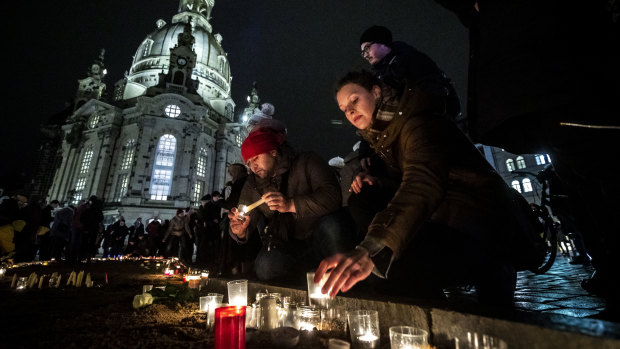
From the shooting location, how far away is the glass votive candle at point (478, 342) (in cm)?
114

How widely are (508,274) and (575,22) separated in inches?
72.5

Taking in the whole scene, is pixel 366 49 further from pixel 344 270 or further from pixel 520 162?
pixel 520 162

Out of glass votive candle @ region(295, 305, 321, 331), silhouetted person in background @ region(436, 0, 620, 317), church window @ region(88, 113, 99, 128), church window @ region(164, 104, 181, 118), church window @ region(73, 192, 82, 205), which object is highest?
church window @ region(88, 113, 99, 128)

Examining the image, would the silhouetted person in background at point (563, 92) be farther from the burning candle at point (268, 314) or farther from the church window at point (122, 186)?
the church window at point (122, 186)

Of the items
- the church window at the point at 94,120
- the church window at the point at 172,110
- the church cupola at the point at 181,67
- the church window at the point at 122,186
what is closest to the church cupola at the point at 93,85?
the church window at the point at 94,120

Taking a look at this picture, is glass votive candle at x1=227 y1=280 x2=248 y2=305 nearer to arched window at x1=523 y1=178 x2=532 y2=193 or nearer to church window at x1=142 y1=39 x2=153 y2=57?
arched window at x1=523 y1=178 x2=532 y2=193

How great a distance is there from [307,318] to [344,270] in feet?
2.51

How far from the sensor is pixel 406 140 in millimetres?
1871

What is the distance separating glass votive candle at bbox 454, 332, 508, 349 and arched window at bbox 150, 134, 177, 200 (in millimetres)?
35346

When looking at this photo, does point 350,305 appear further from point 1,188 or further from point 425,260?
point 1,188

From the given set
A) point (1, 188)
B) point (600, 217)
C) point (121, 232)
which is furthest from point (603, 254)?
point (121, 232)

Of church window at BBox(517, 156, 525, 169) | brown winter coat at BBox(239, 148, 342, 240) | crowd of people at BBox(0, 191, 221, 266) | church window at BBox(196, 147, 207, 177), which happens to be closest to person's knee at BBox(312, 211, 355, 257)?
brown winter coat at BBox(239, 148, 342, 240)

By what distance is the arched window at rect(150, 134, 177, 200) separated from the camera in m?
31.9

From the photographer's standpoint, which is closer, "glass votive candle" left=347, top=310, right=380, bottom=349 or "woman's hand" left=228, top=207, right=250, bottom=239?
"glass votive candle" left=347, top=310, right=380, bottom=349
